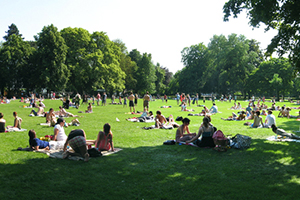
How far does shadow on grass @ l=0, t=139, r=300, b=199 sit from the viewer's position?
5.16 meters

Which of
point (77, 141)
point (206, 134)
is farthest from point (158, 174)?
point (206, 134)

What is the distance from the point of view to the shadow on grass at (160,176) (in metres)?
5.16

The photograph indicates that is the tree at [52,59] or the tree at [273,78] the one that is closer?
the tree at [52,59]

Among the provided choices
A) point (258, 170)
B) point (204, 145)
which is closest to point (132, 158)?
point (204, 145)

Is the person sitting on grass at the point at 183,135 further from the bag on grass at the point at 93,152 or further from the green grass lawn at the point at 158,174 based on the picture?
the bag on grass at the point at 93,152

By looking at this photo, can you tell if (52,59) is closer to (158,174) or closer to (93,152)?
(93,152)

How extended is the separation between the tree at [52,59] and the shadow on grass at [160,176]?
46.9m

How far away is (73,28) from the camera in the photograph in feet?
186

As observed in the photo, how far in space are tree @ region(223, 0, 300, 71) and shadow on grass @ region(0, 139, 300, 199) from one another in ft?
20.4

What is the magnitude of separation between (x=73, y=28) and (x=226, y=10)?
49982mm

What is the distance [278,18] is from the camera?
43.1 ft

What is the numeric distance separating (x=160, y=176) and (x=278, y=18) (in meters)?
11.4

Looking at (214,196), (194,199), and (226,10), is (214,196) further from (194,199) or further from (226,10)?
(226,10)

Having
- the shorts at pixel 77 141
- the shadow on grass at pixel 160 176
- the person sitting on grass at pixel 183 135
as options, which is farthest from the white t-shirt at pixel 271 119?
the shorts at pixel 77 141
